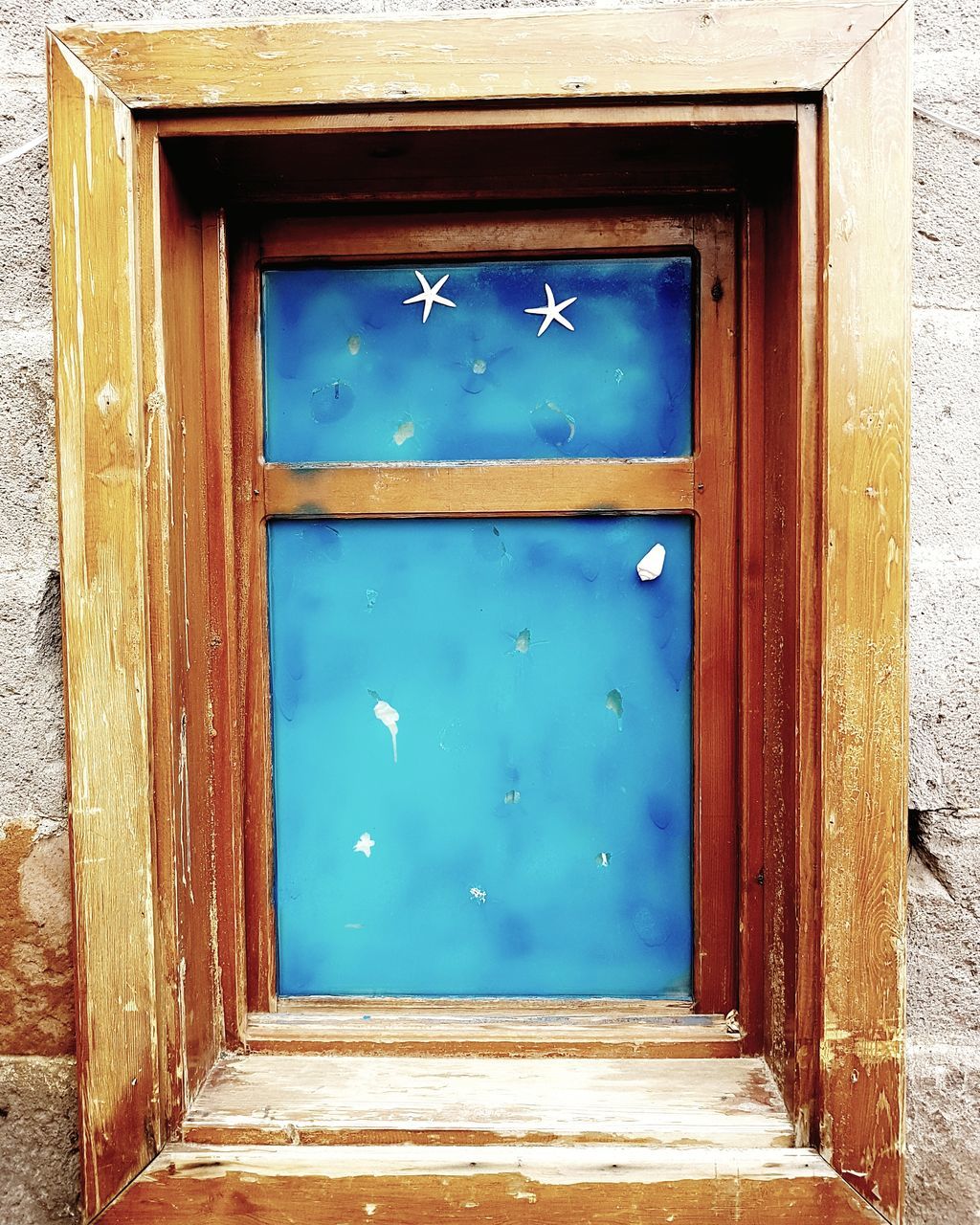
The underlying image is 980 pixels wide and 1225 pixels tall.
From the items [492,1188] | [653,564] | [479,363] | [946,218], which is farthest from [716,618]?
[492,1188]

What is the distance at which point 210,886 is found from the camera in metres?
1.48

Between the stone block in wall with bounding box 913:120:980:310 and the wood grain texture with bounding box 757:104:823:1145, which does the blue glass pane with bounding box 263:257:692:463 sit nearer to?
the wood grain texture with bounding box 757:104:823:1145

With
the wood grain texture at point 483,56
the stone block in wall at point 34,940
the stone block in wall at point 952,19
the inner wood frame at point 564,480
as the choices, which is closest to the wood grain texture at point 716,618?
the inner wood frame at point 564,480

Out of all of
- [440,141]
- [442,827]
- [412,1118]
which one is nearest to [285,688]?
[442,827]

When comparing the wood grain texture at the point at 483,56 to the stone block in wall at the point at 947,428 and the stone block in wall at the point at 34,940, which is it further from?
the stone block in wall at the point at 34,940

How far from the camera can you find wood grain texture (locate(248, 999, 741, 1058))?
146 centimetres

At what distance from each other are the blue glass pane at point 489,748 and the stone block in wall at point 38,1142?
0.48 metres

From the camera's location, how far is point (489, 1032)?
1474 millimetres

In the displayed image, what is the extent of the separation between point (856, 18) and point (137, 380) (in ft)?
3.74

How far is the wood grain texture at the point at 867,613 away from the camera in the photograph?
1.24m

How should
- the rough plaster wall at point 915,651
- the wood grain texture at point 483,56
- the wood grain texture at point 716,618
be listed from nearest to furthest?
1. the wood grain texture at point 483,56
2. the rough plaster wall at point 915,651
3. the wood grain texture at point 716,618

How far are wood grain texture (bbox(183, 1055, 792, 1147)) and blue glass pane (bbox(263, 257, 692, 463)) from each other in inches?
39.6

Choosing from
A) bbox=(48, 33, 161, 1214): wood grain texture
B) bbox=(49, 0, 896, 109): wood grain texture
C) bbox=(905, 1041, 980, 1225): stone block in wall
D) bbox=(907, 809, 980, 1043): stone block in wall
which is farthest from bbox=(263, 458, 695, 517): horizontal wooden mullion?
bbox=(905, 1041, 980, 1225): stone block in wall

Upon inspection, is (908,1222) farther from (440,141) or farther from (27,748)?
(440,141)
